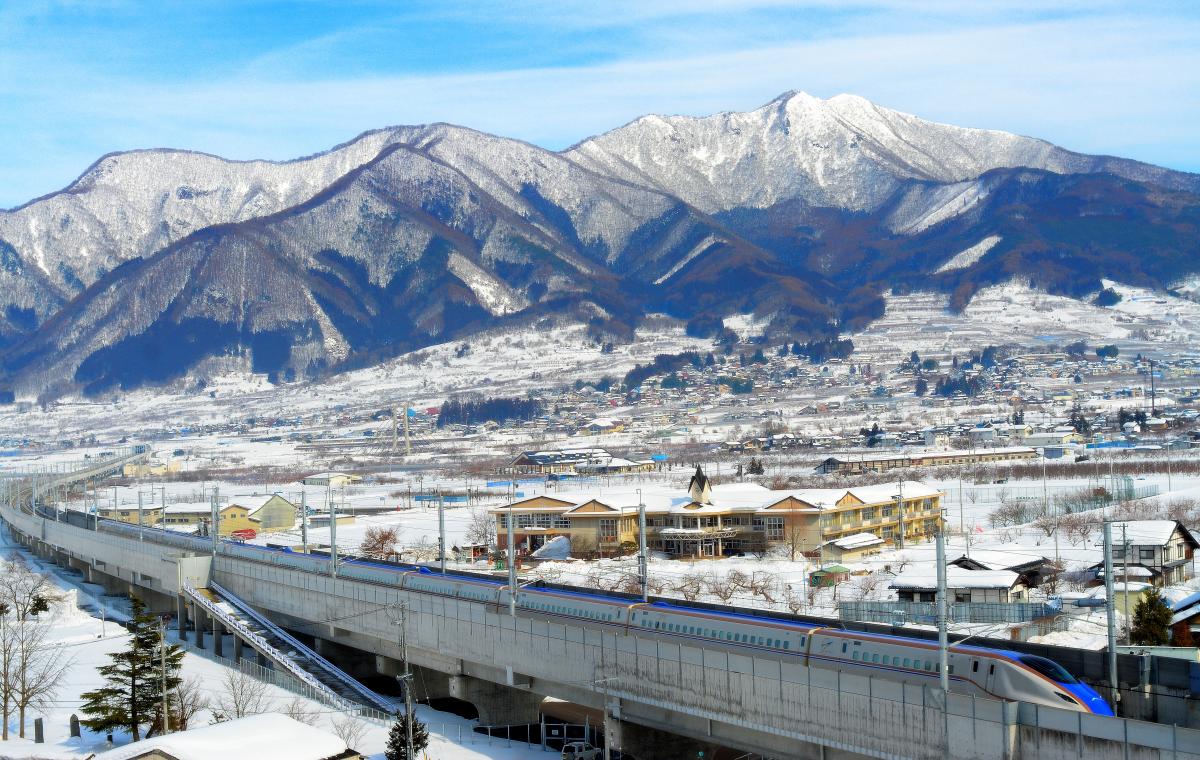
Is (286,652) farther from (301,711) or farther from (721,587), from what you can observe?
(721,587)

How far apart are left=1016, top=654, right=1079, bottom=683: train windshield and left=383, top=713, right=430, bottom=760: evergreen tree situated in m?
12.5

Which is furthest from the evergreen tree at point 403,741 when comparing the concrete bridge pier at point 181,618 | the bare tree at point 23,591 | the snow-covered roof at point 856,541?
the snow-covered roof at point 856,541

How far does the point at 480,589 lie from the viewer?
3884 cm

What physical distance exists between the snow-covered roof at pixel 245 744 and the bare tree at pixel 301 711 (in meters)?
5.96

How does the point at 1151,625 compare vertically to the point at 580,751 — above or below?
above

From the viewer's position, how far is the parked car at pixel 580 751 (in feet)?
104

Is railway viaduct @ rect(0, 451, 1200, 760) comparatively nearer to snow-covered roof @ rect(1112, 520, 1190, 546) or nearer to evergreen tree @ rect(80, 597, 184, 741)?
evergreen tree @ rect(80, 597, 184, 741)

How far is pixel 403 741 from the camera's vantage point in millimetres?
29672

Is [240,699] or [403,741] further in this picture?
[240,699]

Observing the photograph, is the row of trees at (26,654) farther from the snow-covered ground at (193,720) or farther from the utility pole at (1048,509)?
the utility pole at (1048,509)

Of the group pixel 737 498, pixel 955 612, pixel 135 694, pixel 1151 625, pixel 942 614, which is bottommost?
pixel 135 694

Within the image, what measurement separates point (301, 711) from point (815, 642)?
592 inches

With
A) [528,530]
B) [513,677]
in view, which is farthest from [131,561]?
[513,677]

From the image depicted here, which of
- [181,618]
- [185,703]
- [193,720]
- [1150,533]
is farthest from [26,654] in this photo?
[1150,533]
